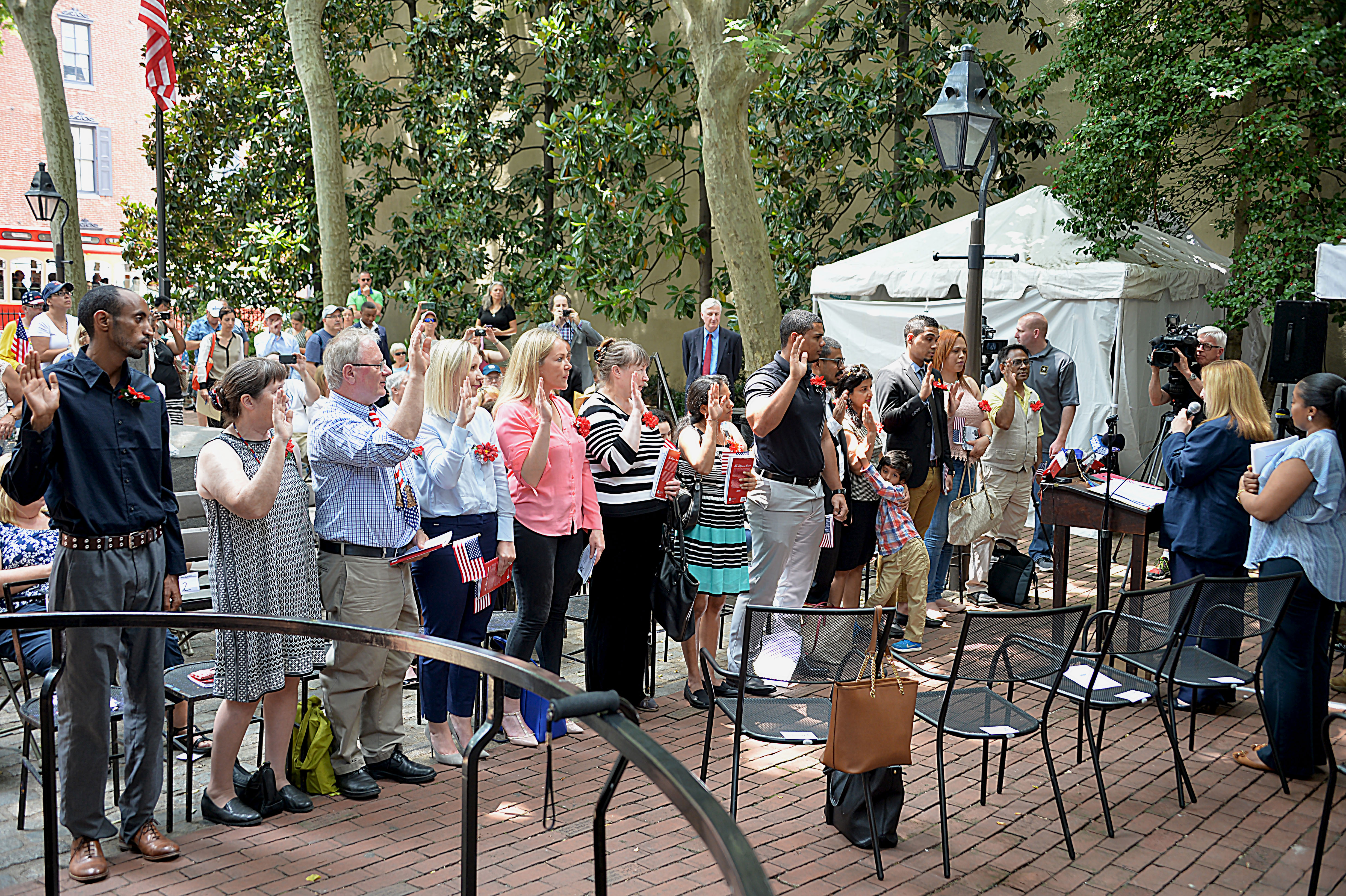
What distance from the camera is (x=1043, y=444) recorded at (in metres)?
10.4

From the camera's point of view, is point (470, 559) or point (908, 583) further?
point (908, 583)

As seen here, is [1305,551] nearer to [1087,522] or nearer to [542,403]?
[1087,522]

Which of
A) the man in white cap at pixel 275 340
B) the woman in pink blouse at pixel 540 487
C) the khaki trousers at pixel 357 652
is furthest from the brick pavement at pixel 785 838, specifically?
the man in white cap at pixel 275 340

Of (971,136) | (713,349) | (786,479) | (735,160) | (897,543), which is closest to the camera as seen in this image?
(786,479)

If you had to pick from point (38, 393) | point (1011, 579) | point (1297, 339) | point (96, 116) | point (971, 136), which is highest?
point (96, 116)

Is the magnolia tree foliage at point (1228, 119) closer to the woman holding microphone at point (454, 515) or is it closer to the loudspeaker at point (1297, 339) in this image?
the loudspeaker at point (1297, 339)

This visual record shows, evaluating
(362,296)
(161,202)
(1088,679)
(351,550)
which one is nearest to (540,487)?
(351,550)

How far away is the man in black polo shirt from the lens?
5941 millimetres

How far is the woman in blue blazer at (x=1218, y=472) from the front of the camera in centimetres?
573

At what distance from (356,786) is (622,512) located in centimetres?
176

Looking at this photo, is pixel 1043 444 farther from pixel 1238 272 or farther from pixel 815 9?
pixel 815 9

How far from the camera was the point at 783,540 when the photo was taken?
6.05 metres

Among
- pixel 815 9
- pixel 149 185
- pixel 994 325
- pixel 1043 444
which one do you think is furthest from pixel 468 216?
pixel 149 185

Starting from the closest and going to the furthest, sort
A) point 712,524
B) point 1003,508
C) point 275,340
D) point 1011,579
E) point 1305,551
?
point 1305,551 → point 712,524 → point 1011,579 → point 1003,508 → point 275,340
